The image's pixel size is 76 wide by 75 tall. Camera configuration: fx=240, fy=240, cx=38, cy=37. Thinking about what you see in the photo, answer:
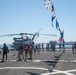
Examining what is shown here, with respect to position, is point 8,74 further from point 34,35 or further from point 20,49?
point 34,35

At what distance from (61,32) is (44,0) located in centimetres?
1777

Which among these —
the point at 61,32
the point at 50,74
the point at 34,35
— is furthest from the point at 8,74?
the point at 34,35

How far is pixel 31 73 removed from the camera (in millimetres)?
14422

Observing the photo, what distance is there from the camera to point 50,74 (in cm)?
1388

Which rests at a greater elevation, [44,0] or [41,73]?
[44,0]

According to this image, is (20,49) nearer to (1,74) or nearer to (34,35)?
(1,74)

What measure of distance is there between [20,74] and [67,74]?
2.73 meters

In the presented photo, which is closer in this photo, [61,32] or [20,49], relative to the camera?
[20,49]

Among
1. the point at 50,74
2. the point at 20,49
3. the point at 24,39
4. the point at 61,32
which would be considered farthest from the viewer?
the point at 24,39

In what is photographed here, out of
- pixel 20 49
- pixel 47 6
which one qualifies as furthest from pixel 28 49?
pixel 47 6

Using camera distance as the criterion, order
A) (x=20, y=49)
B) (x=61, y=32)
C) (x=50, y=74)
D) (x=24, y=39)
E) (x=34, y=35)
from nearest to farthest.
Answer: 1. (x=50, y=74)
2. (x=20, y=49)
3. (x=61, y=32)
4. (x=24, y=39)
5. (x=34, y=35)

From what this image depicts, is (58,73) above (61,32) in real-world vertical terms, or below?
below

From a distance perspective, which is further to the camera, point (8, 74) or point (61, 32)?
point (61, 32)

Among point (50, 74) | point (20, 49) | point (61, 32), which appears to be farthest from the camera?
point (61, 32)
